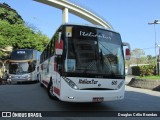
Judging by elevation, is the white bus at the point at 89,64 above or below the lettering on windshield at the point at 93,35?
below

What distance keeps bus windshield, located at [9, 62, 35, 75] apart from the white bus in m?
17.2

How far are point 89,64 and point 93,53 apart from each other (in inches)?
17.6

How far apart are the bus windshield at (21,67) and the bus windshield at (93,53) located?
17.6 metres

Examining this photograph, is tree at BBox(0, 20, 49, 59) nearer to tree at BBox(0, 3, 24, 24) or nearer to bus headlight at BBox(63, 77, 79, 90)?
tree at BBox(0, 3, 24, 24)

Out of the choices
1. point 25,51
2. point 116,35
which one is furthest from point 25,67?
point 116,35

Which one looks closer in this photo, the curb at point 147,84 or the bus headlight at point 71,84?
the bus headlight at point 71,84

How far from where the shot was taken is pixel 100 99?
33.0 feet

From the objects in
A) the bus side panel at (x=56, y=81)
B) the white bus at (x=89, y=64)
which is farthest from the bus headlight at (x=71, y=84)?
the bus side panel at (x=56, y=81)

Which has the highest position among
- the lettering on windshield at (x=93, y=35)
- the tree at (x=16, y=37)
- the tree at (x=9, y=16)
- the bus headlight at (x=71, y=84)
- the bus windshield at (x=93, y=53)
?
the tree at (x=9, y=16)

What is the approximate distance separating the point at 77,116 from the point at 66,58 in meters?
1.94

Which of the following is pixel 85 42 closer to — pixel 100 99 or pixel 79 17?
pixel 100 99

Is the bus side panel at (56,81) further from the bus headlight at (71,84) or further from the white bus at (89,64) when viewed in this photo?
the bus headlight at (71,84)

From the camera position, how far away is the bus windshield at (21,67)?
27.4 meters

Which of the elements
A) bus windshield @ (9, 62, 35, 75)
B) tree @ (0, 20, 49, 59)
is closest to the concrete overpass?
tree @ (0, 20, 49, 59)
